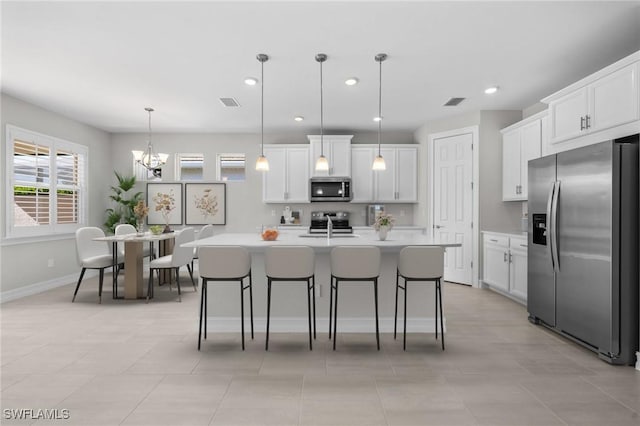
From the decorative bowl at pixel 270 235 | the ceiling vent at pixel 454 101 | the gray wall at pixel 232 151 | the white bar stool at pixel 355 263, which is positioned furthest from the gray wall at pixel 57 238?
the ceiling vent at pixel 454 101

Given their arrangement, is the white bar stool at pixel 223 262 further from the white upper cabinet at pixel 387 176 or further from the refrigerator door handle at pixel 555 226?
the white upper cabinet at pixel 387 176

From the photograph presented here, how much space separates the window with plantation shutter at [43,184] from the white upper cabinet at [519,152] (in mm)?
6735

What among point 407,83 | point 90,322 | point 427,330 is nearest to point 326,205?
point 407,83

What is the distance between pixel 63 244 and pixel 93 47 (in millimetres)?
3758

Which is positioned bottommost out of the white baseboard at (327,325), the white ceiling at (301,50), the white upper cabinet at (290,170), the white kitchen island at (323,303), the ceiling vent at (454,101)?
the white baseboard at (327,325)

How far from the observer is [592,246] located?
9.69 ft

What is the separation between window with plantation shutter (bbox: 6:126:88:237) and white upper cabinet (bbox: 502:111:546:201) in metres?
6.74

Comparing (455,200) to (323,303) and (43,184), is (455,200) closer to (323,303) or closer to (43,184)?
(323,303)

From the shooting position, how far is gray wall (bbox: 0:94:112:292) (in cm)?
483

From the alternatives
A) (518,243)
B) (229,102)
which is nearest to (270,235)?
(229,102)

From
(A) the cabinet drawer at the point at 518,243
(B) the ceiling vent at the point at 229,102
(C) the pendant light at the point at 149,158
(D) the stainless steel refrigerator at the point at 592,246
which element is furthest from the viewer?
(C) the pendant light at the point at 149,158

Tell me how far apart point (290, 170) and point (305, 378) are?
4.64 meters

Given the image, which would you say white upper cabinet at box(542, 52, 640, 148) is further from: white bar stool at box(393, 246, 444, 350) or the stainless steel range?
the stainless steel range

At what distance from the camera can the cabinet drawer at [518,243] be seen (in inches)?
172
